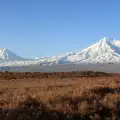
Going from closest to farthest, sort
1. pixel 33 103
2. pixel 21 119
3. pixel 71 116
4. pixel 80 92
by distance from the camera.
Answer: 1. pixel 21 119
2. pixel 71 116
3. pixel 33 103
4. pixel 80 92

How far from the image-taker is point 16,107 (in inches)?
680

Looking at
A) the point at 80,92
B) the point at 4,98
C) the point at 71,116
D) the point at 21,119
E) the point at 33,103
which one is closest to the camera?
the point at 21,119

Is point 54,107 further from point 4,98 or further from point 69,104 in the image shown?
point 4,98

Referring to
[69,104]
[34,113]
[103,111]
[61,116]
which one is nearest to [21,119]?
[34,113]

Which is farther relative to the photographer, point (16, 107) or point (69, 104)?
point (69, 104)

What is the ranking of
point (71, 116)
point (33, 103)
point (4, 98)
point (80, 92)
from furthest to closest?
point (80, 92), point (4, 98), point (33, 103), point (71, 116)

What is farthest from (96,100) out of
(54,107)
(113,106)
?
(54,107)

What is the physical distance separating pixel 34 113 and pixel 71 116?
1762 mm

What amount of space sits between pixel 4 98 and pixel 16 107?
9.34 ft

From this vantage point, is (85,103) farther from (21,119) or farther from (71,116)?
(21,119)

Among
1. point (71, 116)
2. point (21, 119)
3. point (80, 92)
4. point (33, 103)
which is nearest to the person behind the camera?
point (21, 119)

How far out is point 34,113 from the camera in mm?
16938

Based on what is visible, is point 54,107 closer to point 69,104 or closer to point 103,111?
point 69,104

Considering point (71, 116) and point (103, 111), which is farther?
point (103, 111)
